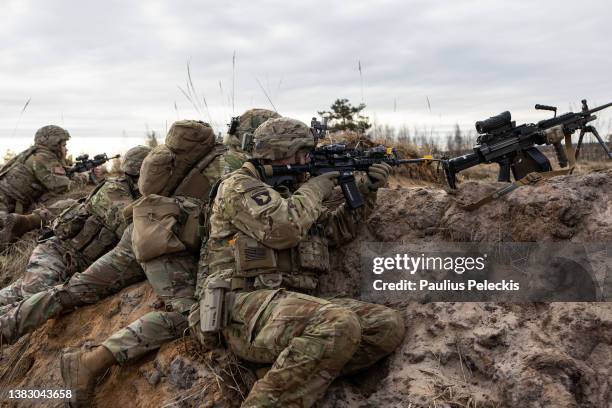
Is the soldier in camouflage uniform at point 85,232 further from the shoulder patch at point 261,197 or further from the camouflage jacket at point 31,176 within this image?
the camouflage jacket at point 31,176

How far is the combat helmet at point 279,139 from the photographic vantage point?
4.25m

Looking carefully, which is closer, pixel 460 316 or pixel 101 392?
pixel 460 316

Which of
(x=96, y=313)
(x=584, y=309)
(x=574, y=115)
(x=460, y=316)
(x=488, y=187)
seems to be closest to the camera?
(x=584, y=309)

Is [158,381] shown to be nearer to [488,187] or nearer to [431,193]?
[431,193]

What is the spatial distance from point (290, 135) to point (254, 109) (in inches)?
68.7

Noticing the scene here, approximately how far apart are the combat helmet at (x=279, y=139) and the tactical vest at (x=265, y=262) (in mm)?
239

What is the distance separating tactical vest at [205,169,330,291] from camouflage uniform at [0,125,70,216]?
6371 mm

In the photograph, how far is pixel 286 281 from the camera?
4.00 m

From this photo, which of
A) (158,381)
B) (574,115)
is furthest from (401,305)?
(574,115)

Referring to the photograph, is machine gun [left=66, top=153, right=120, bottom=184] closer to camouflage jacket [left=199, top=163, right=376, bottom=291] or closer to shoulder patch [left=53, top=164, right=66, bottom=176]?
shoulder patch [left=53, top=164, right=66, bottom=176]

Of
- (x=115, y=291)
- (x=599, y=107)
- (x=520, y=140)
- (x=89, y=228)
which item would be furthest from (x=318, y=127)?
(x=89, y=228)

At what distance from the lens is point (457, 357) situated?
3646 millimetres

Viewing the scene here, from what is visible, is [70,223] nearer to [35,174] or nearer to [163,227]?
[163,227]

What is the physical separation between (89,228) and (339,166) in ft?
10.3
